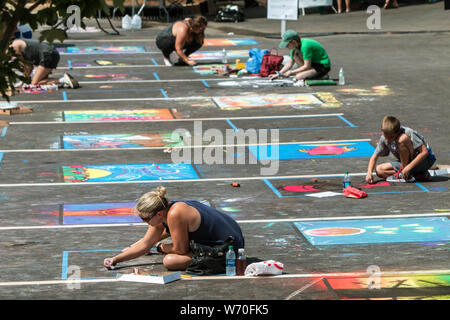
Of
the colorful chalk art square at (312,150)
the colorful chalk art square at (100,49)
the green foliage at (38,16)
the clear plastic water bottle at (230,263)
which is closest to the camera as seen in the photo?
the green foliage at (38,16)

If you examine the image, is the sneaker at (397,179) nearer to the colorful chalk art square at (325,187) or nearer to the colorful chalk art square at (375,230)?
the colorful chalk art square at (325,187)

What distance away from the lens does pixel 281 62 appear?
21.8 m

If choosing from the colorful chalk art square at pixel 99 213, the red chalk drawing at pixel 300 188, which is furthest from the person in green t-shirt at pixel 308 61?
the colorful chalk art square at pixel 99 213

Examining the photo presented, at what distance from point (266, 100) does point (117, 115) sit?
133 inches

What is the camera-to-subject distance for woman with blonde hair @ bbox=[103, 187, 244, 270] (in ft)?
27.5

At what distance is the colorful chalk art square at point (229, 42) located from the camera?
27.8 metres

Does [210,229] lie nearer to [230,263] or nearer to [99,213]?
[230,263]

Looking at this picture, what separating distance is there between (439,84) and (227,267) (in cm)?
1302

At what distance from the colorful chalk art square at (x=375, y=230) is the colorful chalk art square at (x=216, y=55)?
1513 centimetres

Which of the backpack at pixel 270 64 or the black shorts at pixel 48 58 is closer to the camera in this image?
the black shorts at pixel 48 58

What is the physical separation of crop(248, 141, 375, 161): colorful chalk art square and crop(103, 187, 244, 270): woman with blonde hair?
18.2ft

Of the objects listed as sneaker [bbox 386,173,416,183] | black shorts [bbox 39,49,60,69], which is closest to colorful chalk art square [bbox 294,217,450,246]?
sneaker [bbox 386,173,416,183]
